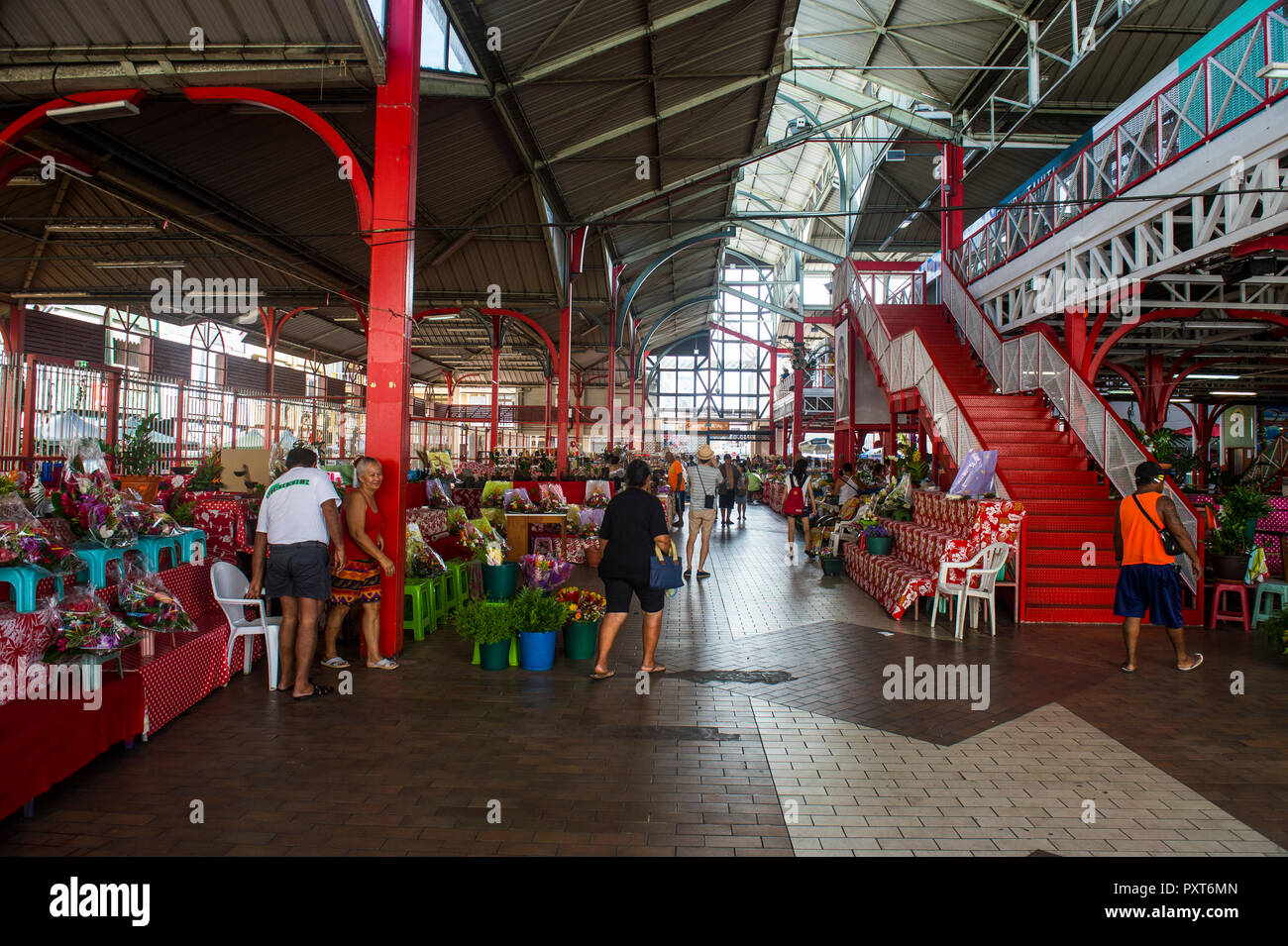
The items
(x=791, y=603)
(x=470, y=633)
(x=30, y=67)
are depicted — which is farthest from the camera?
(x=791, y=603)

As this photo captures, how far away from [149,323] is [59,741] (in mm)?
20716

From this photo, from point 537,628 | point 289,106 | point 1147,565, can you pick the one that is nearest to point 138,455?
point 289,106

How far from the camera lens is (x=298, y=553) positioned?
5.05 meters

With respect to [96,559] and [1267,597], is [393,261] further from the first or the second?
[1267,597]

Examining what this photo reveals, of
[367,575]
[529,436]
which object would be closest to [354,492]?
[367,575]

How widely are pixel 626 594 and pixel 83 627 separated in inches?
125

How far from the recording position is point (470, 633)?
5805mm

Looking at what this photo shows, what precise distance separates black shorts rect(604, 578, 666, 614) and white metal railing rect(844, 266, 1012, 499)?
4.99m

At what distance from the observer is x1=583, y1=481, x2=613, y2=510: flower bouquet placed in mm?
13625

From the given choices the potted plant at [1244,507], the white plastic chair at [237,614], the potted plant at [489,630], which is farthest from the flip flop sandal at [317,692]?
the potted plant at [1244,507]

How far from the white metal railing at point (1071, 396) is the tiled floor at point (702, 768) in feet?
9.16

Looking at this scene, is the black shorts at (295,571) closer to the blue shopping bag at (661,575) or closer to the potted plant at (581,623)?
the potted plant at (581,623)

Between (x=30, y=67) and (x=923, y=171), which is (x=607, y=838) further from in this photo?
(x=923, y=171)

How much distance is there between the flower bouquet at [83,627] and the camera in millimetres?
3707
